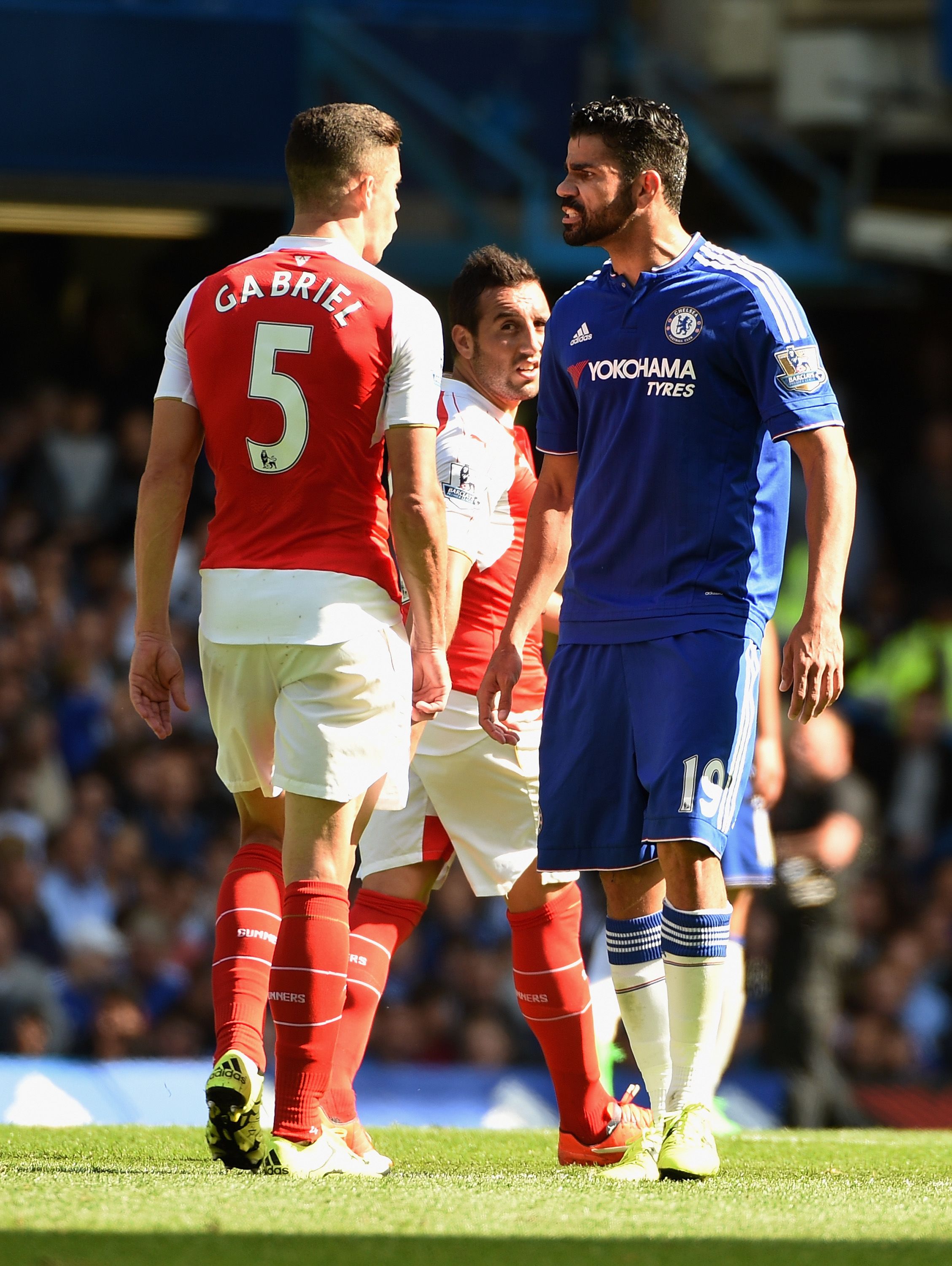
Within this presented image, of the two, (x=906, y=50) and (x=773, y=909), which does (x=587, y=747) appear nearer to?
(x=773, y=909)

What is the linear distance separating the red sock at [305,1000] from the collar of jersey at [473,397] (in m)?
1.53

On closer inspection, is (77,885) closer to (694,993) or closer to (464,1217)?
(694,993)

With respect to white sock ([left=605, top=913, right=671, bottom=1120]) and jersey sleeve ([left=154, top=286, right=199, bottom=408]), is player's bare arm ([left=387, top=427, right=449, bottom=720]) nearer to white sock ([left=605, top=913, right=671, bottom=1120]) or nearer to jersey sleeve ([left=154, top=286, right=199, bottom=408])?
jersey sleeve ([left=154, top=286, right=199, bottom=408])

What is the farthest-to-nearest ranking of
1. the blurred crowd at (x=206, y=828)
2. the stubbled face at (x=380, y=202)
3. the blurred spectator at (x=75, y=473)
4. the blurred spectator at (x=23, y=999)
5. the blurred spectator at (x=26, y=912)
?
1. the blurred spectator at (x=75, y=473)
2. the blurred spectator at (x=26, y=912)
3. the blurred spectator at (x=23, y=999)
4. the blurred crowd at (x=206, y=828)
5. the stubbled face at (x=380, y=202)

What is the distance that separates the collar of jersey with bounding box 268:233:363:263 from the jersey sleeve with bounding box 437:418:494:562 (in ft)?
2.15

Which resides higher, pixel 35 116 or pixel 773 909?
pixel 35 116

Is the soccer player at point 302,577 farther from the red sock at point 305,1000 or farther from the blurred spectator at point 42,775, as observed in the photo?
the blurred spectator at point 42,775

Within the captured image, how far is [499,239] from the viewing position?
12.6m

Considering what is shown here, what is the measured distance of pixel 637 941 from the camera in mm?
4863

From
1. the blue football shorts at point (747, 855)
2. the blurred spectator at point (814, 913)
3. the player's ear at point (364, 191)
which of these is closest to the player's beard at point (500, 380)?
the player's ear at point (364, 191)

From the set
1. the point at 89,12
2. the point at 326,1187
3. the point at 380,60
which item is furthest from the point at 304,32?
the point at 326,1187

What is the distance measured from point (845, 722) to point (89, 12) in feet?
21.7

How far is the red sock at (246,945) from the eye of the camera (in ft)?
15.0

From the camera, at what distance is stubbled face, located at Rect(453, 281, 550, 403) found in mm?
5445
